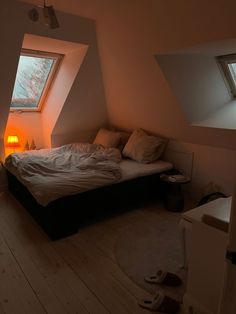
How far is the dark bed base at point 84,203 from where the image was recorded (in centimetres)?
251

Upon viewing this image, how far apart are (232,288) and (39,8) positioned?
3.02m

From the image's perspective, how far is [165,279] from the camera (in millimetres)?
1924

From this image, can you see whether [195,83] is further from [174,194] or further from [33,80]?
[33,80]

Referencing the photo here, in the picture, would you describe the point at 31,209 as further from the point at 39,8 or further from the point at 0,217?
the point at 39,8

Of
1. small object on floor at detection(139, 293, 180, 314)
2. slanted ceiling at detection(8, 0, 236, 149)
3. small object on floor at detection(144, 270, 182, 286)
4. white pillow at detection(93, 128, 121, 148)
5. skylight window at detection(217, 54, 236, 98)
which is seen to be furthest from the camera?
white pillow at detection(93, 128, 121, 148)

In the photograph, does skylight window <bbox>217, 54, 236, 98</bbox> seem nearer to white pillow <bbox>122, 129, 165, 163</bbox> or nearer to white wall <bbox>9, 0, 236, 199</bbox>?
white wall <bbox>9, 0, 236, 199</bbox>

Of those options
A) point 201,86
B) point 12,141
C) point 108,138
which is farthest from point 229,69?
point 12,141

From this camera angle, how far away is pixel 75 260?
2188 mm

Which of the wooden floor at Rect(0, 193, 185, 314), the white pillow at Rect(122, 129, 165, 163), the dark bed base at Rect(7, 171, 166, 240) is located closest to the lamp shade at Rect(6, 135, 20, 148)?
the dark bed base at Rect(7, 171, 166, 240)

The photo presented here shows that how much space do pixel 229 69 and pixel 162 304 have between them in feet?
9.19

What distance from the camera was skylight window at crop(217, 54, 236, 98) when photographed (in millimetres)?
2970

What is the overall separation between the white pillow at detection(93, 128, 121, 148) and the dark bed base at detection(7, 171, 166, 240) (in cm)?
102

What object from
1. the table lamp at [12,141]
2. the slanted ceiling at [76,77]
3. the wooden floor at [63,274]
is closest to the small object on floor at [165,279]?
the wooden floor at [63,274]

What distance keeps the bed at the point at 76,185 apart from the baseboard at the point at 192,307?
1.37m
